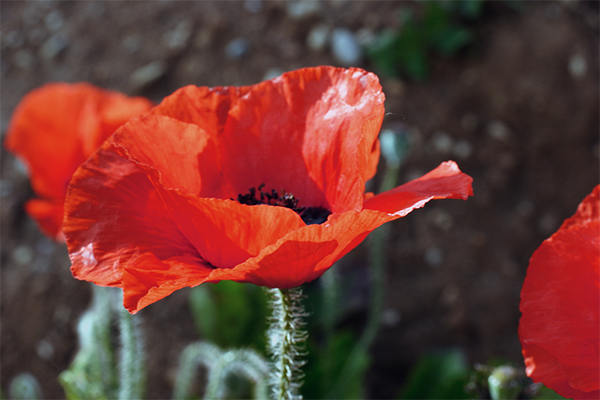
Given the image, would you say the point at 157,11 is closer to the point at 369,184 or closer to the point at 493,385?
the point at 369,184

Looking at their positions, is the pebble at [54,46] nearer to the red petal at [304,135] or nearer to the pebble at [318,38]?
the pebble at [318,38]

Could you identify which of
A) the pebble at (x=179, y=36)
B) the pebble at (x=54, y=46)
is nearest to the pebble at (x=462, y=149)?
the pebble at (x=179, y=36)

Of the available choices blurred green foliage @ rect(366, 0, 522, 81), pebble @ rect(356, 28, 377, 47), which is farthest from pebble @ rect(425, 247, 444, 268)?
pebble @ rect(356, 28, 377, 47)

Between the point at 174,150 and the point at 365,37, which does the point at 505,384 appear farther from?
the point at 365,37

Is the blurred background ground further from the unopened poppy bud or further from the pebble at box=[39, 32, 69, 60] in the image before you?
the unopened poppy bud

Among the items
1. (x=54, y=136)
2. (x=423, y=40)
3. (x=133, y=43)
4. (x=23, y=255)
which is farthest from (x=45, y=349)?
(x=423, y=40)

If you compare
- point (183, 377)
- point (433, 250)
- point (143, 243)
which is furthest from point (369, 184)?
point (143, 243)
